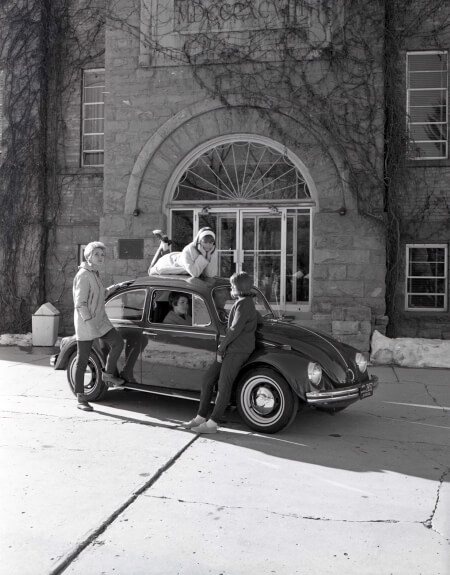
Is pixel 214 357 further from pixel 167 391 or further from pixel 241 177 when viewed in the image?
pixel 241 177

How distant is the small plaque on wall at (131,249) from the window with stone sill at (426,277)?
5.38m

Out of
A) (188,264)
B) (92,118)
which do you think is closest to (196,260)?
(188,264)

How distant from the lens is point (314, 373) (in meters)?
5.88

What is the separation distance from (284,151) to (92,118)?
5.07 m

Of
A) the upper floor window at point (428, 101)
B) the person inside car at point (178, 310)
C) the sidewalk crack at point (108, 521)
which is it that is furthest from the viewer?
the upper floor window at point (428, 101)

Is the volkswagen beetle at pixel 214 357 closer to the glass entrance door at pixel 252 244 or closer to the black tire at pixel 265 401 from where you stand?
the black tire at pixel 265 401

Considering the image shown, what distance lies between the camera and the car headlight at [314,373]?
5848 mm

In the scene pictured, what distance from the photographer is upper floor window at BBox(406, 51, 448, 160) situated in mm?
12594

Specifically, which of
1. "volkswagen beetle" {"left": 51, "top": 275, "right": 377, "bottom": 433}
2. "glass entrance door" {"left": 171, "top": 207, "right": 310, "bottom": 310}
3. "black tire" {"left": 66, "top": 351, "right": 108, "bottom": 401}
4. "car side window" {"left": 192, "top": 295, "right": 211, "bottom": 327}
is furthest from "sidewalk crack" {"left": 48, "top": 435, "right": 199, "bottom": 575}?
"glass entrance door" {"left": 171, "top": 207, "right": 310, "bottom": 310}

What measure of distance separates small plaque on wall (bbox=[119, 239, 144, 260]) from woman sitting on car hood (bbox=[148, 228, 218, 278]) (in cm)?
464

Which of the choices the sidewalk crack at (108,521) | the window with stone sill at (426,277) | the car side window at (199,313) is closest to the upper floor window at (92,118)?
the window with stone sill at (426,277)

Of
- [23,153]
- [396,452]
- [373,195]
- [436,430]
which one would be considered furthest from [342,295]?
[23,153]

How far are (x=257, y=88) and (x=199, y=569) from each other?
10.2 m

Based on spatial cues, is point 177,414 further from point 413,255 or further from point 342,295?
point 413,255
